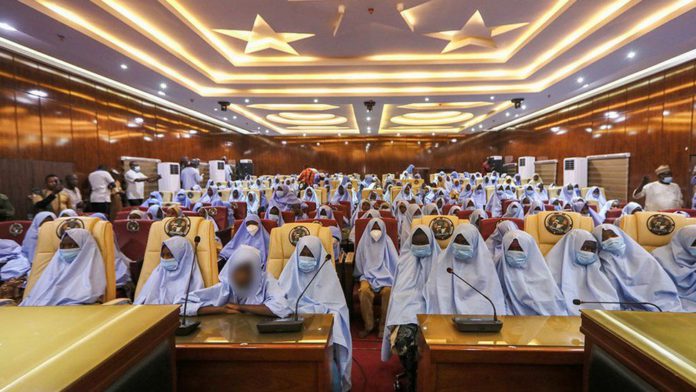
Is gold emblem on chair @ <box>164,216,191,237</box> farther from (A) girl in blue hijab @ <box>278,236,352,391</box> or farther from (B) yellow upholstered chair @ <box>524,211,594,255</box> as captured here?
(B) yellow upholstered chair @ <box>524,211,594,255</box>

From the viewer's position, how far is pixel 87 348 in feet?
2.52

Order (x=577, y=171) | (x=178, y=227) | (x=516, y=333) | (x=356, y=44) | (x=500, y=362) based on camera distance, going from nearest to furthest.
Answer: (x=500, y=362)
(x=516, y=333)
(x=178, y=227)
(x=356, y=44)
(x=577, y=171)

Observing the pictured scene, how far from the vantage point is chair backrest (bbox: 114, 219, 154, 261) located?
13.9 feet

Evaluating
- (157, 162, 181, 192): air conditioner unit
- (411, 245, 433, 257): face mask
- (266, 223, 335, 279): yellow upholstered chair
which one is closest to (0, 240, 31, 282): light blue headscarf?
(266, 223, 335, 279): yellow upholstered chair

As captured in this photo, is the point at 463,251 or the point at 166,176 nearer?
the point at 463,251

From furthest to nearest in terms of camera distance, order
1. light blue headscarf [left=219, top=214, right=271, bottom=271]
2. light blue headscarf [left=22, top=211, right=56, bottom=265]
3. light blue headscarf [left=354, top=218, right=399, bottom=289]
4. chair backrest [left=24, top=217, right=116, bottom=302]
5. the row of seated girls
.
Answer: light blue headscarf [left=219, top=214, right=271, bottom=271]
light blue headscarf [left=22, top=211, right=56, bottom=265]
light blue headscarf [left=354, top=218, right=399, bottom=289]
chair backrest [left=24, top=217, right=116, bottom=302]
the row of seated girls

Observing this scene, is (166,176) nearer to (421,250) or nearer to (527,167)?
(421,250)

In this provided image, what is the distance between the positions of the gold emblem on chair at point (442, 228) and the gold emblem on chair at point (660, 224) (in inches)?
70.0

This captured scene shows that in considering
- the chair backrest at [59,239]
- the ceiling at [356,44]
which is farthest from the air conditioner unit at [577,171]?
the chair backrest at [59,239]

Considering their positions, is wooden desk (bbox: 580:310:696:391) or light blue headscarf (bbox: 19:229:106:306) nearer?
wooden desk (bbox: 580:310:696:391)

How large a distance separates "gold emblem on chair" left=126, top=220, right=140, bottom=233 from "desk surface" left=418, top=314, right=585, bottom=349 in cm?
378

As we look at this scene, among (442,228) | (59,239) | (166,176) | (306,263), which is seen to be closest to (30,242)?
(59,239)

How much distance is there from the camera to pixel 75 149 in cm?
829

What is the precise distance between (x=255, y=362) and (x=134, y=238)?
3421 mm
